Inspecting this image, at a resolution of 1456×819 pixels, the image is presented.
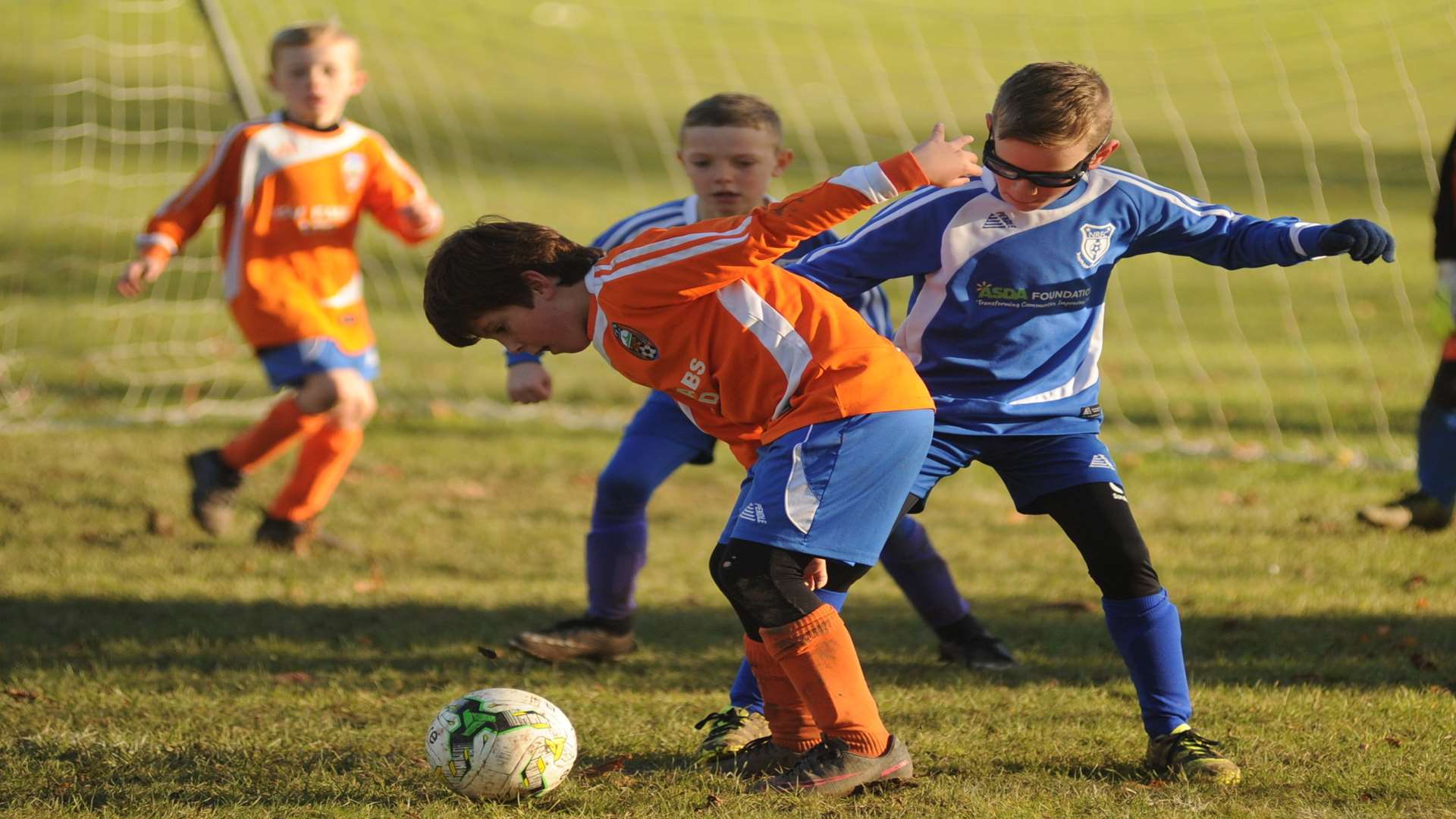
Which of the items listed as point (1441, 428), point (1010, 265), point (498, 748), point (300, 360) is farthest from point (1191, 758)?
point (300, 360)

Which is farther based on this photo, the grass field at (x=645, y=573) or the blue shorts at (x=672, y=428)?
the blue shorts at (x=672, y=428)

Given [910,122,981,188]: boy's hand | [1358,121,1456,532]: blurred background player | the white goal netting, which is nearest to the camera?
[910,122,981,188]: boy's hand

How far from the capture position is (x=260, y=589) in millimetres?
5328

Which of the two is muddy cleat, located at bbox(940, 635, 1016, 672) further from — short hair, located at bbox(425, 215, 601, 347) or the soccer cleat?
short hair, located at bbox(425, 215, 601, 347)

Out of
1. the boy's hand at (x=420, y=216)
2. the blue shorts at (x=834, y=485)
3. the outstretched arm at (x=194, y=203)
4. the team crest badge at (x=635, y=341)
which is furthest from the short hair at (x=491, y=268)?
the outstretched arm at (x=194, y=203)

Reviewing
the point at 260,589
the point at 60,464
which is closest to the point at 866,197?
the point at 260,589

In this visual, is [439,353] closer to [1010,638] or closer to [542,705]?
[1010,638]

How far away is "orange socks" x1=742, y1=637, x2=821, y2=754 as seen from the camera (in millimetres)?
3418

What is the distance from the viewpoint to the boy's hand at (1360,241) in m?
3.27

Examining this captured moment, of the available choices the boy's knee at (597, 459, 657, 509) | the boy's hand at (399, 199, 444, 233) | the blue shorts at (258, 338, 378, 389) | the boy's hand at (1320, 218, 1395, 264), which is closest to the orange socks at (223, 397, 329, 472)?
the blue shorts at (258, 338, 378, 389)

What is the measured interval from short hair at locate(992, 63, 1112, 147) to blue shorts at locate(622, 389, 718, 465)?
1500mm

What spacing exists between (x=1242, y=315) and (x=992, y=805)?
8115 mm

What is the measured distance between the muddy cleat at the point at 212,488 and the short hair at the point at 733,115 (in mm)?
2584

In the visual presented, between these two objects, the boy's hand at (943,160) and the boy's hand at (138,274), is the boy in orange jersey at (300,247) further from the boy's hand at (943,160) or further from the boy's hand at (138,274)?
the boy's hand at (943,160)
